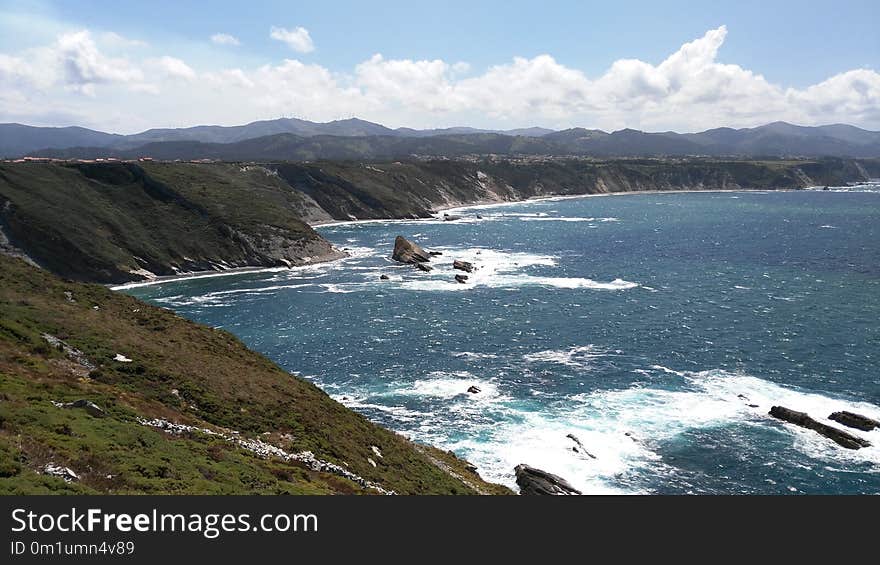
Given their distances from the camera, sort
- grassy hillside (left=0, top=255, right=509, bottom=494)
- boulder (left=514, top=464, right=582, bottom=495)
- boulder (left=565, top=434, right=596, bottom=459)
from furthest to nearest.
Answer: boulder (left=565, top=434, right=596, bottom=459)
boulder (left=514, top=464, right=582, bottom=495)
grassy hillside (left=0, top=255, right=509, bottom=494)

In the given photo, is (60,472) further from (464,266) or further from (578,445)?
(464,266)

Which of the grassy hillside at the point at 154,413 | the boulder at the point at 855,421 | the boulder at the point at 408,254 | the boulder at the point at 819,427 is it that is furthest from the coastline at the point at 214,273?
the boulder at the point at 855,421

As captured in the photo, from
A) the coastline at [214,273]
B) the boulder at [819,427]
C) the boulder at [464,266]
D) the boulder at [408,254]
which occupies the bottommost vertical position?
the boulder at [819,427]

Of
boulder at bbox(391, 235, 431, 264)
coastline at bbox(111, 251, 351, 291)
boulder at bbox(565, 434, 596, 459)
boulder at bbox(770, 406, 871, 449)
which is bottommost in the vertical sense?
boulder at bbox(565, 434, 596, 459)

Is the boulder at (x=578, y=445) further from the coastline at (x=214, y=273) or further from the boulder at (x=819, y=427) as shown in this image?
the coastline at (x=214, y=273)

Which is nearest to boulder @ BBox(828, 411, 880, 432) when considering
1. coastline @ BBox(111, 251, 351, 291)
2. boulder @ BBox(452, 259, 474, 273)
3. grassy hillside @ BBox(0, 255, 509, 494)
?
grassy hillside @ BBox(0, 255, 509, 494)

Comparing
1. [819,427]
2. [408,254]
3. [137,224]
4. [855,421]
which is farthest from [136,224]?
[855,421]

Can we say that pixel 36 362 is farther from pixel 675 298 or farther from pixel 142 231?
pixel 142 231

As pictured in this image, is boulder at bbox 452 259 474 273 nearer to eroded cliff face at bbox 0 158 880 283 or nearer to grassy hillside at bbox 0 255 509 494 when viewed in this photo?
eroded cliff face at bbox 0 158 880 283
